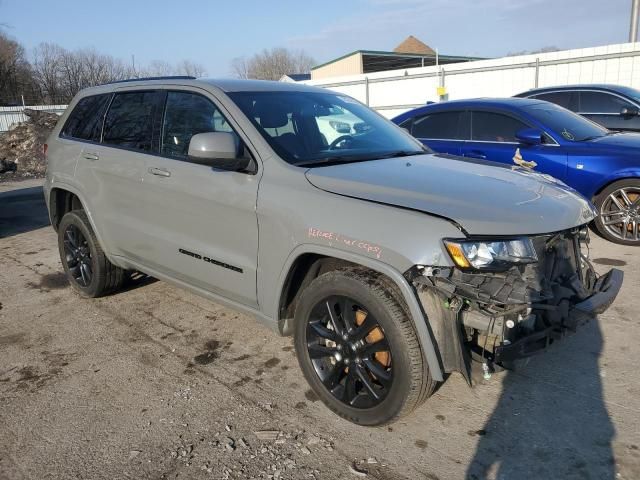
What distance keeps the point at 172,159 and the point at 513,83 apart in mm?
A: 15000

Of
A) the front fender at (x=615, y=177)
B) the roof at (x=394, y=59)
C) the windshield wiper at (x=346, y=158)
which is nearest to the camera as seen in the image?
the windshield wiper at (x=346, y=158)

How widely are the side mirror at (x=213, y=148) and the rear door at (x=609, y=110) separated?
6.78 m

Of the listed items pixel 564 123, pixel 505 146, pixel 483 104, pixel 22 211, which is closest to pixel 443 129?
pixel 483 104

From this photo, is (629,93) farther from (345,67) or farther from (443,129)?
(345,67)

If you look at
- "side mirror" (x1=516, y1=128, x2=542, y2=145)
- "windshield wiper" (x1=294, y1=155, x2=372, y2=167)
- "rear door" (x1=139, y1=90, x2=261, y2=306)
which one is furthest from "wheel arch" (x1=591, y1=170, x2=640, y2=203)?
"rear door" (x1=139, y1=90, x2=261, y2=306)

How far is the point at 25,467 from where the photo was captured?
2.72 m

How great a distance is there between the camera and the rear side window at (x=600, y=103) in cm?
795

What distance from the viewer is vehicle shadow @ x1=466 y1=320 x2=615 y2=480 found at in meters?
2.57

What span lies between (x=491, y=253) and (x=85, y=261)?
3826mm

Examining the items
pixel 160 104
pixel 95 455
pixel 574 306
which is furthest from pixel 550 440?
pixel 160 104

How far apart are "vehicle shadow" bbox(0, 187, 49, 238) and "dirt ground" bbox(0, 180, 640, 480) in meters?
4.55

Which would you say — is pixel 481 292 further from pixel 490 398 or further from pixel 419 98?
pixel 419 98

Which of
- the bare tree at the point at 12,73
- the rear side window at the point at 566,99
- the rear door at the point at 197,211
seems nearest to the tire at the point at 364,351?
the rear door at the point at 197,211

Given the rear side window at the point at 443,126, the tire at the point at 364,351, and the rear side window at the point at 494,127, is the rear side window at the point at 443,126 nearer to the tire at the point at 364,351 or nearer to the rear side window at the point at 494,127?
the rear side window at the point at 494,127
